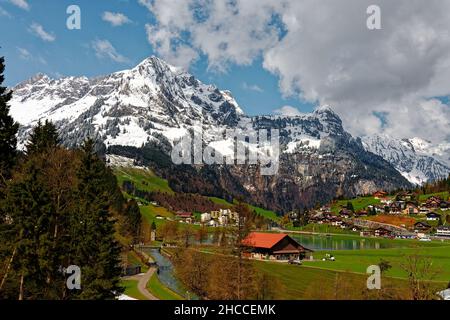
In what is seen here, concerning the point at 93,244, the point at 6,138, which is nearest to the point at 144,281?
the point at 93,244

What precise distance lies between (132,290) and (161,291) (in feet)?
17.2

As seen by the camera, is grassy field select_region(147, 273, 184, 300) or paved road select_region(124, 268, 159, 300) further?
paved road select_region(124, 268, 159, 300)

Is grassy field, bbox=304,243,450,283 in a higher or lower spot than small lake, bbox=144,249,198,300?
higher

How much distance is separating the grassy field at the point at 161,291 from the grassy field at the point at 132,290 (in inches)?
104

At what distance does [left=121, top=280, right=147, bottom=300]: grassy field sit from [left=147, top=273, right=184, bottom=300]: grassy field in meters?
2.63

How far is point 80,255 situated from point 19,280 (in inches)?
267

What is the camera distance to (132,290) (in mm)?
70562

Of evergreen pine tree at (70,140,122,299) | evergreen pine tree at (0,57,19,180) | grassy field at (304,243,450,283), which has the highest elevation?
evergreen pine tree at (0,57,19,180)

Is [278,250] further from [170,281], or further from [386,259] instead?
[170,281]

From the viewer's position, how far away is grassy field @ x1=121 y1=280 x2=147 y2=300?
64519 mm

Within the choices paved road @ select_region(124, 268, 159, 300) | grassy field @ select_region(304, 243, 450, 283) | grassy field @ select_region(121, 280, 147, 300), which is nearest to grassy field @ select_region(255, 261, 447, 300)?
grassy field @ select_region(304, 243, 450, 283)

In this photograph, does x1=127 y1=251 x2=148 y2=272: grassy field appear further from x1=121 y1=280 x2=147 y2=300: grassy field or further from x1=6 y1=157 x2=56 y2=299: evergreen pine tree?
x1=6 y1=157 x2=56 y2=299: evergreen pine tree

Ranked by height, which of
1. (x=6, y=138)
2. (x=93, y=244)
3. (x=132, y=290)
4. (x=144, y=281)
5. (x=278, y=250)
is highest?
(x=6, y=138)
